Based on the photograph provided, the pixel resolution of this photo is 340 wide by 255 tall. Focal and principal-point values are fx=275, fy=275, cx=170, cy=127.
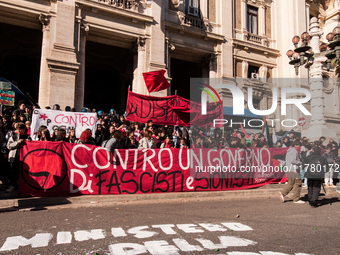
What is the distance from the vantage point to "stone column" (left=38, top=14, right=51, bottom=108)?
13969 millimetres

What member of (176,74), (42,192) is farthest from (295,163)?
(176,74)

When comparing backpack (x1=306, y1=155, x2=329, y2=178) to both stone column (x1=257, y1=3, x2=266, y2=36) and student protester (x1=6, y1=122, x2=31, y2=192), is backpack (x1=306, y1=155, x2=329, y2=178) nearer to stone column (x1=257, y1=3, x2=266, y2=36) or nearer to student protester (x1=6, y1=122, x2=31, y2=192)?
student protester (x1=6, y1=122, x2=31, y2=192)

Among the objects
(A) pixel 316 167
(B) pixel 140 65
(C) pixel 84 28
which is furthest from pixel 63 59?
(A) pixel 316 167

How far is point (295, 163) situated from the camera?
26.6ft

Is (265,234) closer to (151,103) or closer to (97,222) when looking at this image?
(97,222)

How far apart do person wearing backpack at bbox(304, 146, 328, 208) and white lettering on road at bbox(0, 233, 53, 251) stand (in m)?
6.61

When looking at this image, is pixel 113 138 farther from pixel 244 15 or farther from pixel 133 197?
pixel 244 15

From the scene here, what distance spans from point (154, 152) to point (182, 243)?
461 cm

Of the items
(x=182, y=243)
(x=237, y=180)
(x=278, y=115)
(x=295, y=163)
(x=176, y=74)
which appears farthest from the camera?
(x=176, y=74)

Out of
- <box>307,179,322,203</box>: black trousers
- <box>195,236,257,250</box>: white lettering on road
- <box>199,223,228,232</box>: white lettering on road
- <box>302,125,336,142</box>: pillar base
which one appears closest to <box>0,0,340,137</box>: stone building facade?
<box>302,125,336,142</box>: pillar base

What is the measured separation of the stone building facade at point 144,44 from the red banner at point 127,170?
7152 mm

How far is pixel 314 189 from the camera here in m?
7.55

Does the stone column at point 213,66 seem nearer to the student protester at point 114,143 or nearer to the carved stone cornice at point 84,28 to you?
the carved stone cornice at point 84,28

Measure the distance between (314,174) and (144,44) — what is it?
41.0 feet
